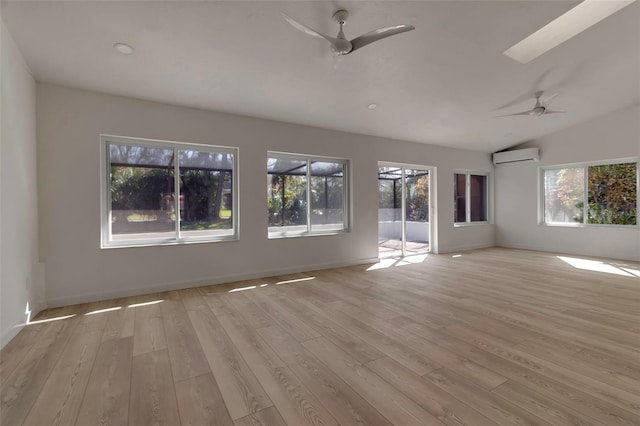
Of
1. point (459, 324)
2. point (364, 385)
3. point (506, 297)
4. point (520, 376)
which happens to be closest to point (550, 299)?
point (506, 297)

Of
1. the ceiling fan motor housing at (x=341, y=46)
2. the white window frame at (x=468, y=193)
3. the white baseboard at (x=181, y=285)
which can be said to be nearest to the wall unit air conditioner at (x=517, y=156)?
the white window frame at (x=468, y=193)

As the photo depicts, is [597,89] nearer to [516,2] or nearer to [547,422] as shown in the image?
[516,2]

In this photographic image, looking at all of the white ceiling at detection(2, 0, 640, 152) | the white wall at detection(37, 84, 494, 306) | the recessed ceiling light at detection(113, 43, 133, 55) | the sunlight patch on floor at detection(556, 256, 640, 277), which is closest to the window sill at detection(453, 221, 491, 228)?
the sunlight patch on floor at detection(556, 256, 640, 277)

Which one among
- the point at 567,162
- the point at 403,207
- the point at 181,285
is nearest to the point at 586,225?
the point at 567,162

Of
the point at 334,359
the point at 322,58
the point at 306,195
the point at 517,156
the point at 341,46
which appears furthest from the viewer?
the point at 517,156

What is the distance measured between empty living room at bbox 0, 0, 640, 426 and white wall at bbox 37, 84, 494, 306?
3 cm

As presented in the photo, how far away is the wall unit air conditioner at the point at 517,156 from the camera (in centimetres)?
690

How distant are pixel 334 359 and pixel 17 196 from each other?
344cm

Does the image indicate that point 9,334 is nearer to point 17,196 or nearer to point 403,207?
point 17,196

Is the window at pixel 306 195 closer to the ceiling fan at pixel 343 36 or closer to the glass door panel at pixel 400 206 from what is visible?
the glass door panel at pixel 400 206

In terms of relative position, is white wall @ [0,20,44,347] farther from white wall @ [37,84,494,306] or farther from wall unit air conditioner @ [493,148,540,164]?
wall unit air conditioner @ [493,148,540,164]

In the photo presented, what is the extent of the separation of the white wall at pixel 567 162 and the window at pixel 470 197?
362 millimetres

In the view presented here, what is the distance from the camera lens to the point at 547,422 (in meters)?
1.47

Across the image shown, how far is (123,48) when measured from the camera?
284 cm
